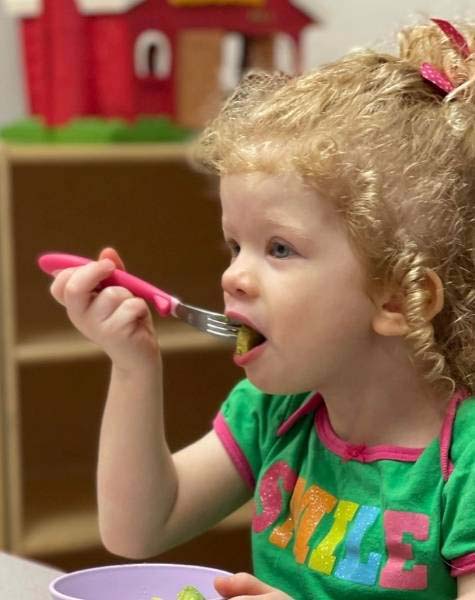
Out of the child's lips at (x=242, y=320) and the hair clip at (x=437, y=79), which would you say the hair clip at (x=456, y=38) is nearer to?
the hair clip at (x=437, y=79)

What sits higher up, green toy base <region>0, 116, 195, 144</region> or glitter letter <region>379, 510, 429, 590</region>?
green toy base <region>0, 116, 195, 144</region>

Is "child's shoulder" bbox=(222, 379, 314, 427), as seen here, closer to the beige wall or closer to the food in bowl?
the food in bowl

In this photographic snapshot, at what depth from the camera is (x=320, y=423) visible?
2.96 ft

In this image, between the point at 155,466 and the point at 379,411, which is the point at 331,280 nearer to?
the point at 379,411

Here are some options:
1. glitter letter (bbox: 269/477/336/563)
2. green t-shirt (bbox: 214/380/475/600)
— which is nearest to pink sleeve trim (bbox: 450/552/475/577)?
green t-shirt (bbox: 214/380/475/600)

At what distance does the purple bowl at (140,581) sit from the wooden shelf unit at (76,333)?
1.08 metres

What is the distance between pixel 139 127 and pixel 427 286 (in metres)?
1.24

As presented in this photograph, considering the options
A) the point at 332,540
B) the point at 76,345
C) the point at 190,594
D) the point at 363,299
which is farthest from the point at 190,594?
the point at 76,345

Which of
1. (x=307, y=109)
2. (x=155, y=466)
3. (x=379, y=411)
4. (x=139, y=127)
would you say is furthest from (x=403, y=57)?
(x=139, y=127)

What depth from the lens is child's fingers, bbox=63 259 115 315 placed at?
2.86ft

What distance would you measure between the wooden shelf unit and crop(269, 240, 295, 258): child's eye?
3.46 ft

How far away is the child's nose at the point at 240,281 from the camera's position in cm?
79

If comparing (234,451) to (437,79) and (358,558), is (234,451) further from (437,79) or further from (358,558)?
(437,79)

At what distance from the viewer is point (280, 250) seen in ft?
2.61
